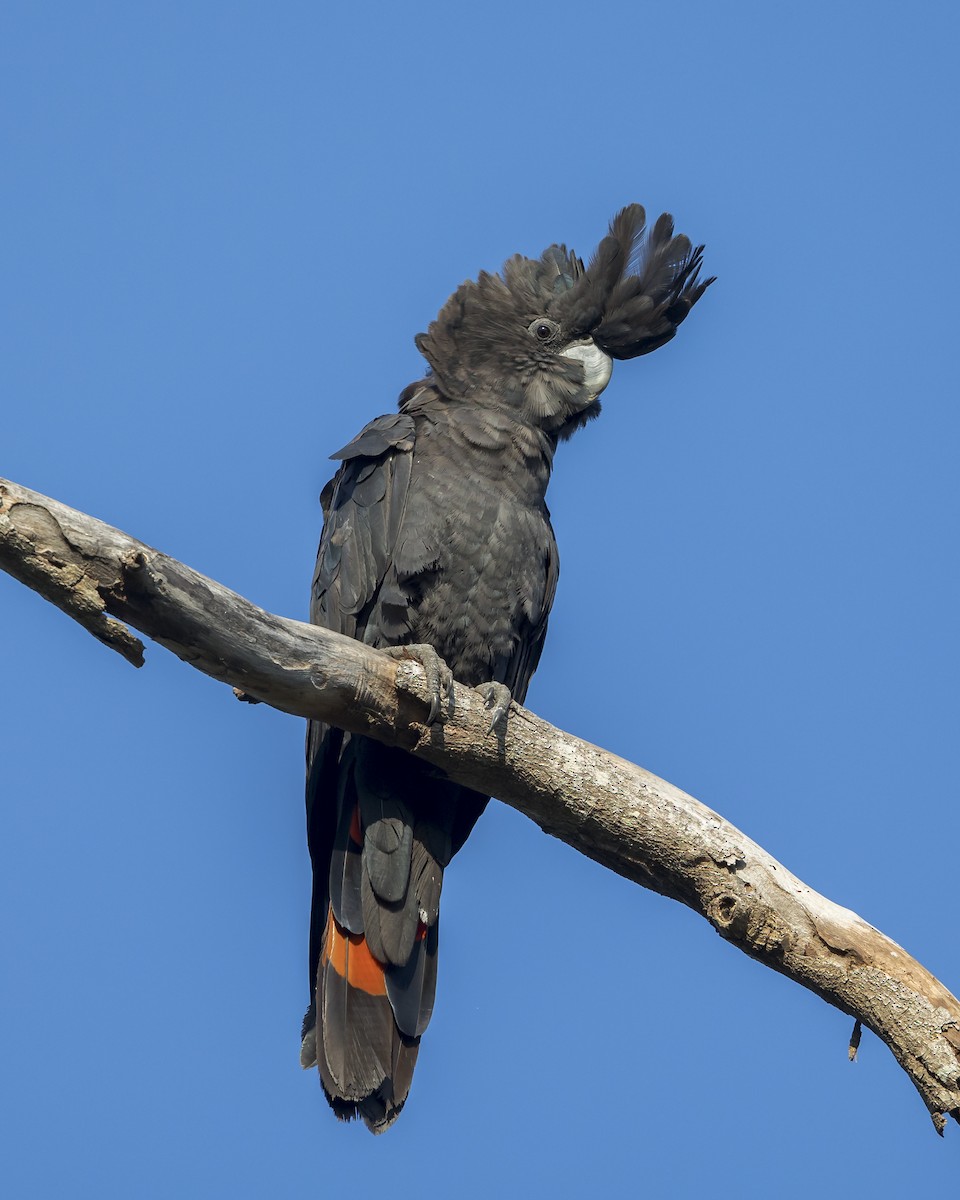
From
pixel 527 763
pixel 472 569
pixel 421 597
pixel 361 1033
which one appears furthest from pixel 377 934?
pixel 472 569

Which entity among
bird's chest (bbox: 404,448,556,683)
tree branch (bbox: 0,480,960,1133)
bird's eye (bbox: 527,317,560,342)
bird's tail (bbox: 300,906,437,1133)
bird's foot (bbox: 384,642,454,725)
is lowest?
bird's tail (bbox: 300,906,437,1133)

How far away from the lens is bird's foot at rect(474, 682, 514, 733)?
4262mm

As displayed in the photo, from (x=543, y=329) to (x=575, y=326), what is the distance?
0.14m

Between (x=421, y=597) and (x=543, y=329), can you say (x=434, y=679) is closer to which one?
(x=421, y=597)

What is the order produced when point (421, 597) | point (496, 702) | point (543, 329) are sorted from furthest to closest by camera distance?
point (543, 329), point (421, 597), point (496, 702)

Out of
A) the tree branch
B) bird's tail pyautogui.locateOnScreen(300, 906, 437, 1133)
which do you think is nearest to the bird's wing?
bird's tail pyautogui.locateOnScreen(300, 906, 437, 1133)

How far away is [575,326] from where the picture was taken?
17.7 ft

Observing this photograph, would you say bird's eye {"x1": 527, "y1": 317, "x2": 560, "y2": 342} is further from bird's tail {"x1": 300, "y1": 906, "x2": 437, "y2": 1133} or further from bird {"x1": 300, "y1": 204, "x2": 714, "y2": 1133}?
bird's tail {"x1": 300, "y1": 906, "x2": 437, "y2": 1133}

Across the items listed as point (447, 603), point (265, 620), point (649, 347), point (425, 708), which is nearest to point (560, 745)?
point (425, 708)

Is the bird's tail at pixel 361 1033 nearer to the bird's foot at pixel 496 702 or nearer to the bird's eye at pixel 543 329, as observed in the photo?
the bird's foot at pixel 496 702

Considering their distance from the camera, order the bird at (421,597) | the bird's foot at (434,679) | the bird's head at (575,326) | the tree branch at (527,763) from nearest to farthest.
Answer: the tree branch at (527,763)
the bird's foot at (434,679)
the bird at (421,597)
the bird's head at (575,326)

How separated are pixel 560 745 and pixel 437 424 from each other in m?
1.60

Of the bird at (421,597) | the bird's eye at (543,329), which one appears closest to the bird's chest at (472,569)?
the bird at (421,597)

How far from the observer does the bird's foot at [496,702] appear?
4.26 metres
